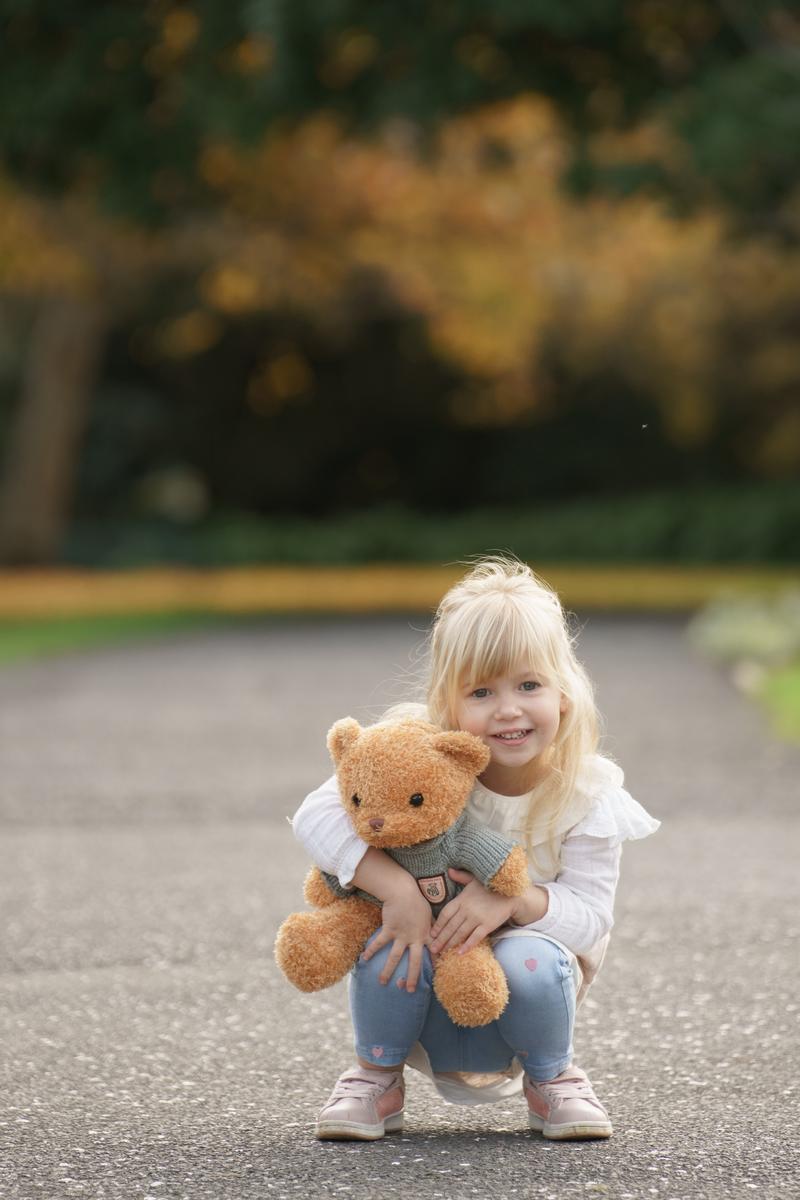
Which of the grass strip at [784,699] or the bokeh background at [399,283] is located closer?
the grass strip at [784,699]

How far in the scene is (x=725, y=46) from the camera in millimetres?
15172

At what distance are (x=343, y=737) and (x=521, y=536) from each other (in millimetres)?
27673

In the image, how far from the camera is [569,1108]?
3.44m

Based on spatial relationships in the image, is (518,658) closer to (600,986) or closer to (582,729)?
(582,729)

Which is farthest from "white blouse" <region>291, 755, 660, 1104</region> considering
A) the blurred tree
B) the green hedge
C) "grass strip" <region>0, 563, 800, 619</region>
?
the green hedge

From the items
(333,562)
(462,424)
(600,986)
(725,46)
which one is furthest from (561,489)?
(600,986)

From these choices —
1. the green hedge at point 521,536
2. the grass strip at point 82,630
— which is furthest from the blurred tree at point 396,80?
the green hedge at point 521,536

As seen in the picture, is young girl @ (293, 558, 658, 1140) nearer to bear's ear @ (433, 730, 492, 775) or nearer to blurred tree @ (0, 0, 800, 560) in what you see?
bear's ear @ (433, 730, 492, 775)

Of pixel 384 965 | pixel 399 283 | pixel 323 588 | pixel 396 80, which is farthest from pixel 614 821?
pixel 323 588

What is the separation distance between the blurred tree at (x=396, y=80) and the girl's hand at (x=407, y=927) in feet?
→ 34.6

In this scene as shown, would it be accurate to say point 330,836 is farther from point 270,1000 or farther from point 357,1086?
point 270,1000

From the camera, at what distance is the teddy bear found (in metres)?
3.31

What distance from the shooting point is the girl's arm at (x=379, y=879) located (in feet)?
11.0

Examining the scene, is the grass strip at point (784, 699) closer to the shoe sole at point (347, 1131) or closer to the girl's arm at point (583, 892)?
the girl's arm at point (583, 892)
